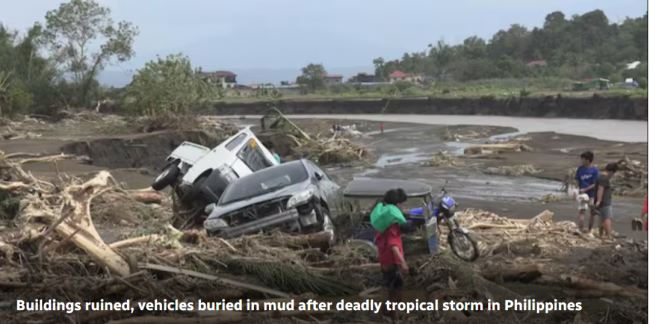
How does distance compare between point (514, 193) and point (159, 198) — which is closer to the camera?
point (159, 198)

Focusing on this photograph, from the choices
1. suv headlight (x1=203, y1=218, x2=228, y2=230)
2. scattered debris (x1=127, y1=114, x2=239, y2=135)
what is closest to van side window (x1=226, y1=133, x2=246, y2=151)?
suv headlight (x1=203, y1=218, x2=228, y2=230)

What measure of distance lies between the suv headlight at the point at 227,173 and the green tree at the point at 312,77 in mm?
106749

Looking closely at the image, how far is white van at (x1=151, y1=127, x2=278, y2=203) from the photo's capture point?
39.6 ft

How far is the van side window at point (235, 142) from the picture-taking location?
13.0 meters

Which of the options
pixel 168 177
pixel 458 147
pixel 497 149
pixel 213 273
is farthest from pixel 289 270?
pixel 458 147

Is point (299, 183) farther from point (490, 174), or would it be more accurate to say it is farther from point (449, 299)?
point (490, 174)

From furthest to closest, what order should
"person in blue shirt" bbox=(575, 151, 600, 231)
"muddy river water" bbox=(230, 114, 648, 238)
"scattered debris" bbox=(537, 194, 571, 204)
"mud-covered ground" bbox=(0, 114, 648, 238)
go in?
"scattered debris" bbox=(537, 194, 571, 204) < "mud-covered ground" bbox=(0, 114, 648, 238) < "muddy river water" bbox=(230, 114, 648, 238) < "person in blue shirt" bbox=(575, 151, 600, 231)

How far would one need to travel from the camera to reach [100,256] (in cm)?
741

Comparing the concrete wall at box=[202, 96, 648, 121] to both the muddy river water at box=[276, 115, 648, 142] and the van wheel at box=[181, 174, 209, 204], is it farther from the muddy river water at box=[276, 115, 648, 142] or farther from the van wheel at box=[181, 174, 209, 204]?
the van wheel at box=[181, 174, 209, 204]

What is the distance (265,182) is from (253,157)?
2.81 meters

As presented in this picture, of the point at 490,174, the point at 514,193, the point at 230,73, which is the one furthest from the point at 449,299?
the point at 230,73

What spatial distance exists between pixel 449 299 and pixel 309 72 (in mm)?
121246

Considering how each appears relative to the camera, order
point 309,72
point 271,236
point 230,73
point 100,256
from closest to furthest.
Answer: point 100,256 → point 271,236 → point 309,72 → point 230,73

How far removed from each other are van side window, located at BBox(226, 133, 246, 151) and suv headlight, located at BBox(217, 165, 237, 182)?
65 centimetres
